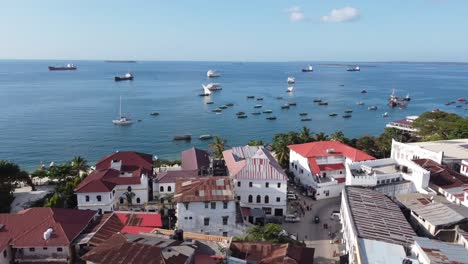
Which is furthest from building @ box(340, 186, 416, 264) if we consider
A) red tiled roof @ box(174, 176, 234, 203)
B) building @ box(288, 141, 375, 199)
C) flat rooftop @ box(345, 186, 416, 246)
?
red tiled roof @ box(174, 176, 234, 203)

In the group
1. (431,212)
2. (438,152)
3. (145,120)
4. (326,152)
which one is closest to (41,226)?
(326,152)

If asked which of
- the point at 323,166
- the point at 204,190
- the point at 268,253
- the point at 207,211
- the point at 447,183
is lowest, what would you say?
the point at 207,211

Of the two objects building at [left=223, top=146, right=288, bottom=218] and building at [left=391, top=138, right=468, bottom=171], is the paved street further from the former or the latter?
building at [left=391, top=138, right=468, bottom=171]

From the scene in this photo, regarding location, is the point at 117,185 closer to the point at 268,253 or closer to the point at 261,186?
the point at 261,186

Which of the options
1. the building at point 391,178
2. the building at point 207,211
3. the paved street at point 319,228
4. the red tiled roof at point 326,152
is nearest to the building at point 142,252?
the building at point 207,211

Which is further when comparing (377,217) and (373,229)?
(377,217)

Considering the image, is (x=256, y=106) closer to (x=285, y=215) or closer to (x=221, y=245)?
(x=285, y=215)
